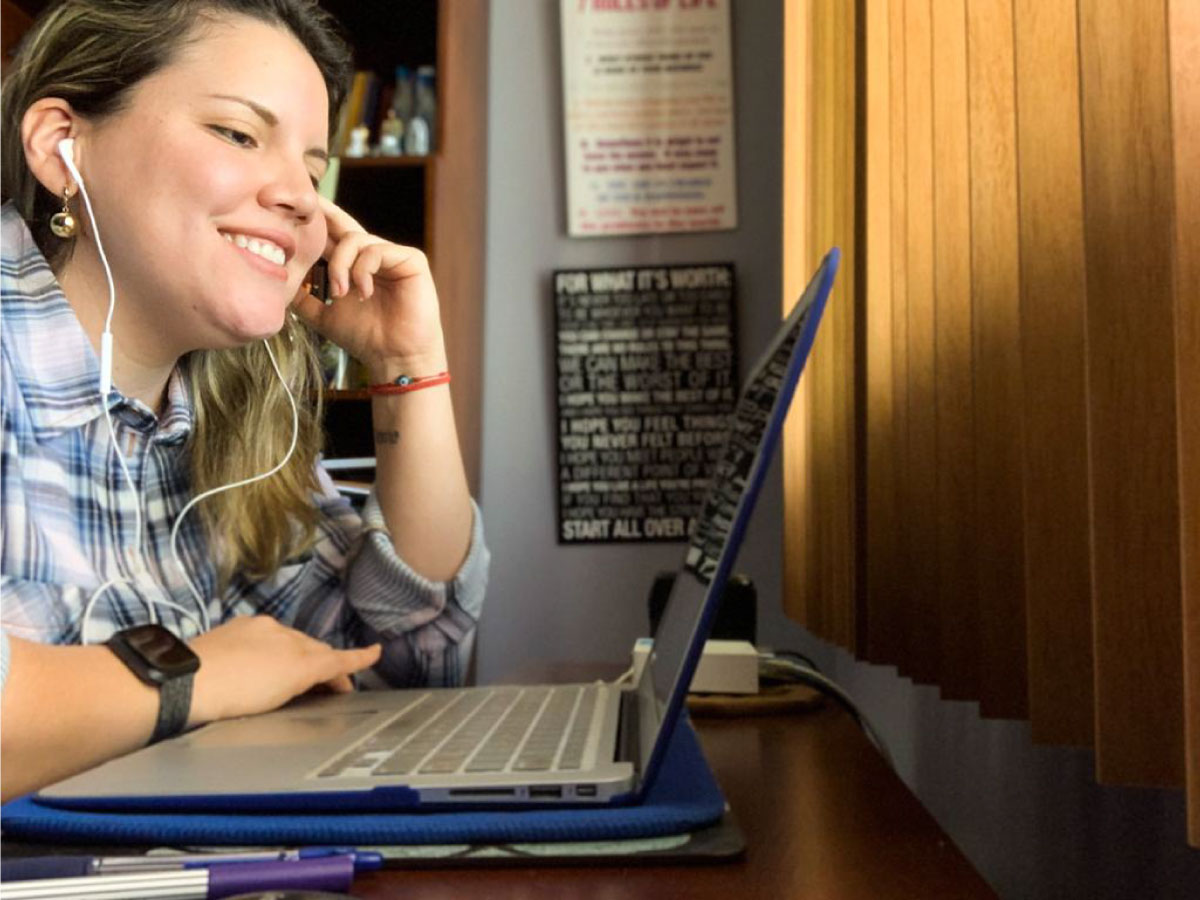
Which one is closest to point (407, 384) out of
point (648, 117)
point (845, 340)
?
point (845, 340)

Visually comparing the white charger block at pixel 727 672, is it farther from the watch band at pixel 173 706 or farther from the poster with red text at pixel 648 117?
the poster with red text at pixel 648 117

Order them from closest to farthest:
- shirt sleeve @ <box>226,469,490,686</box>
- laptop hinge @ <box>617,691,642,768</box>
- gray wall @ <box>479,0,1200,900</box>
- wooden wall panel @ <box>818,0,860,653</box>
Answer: laptop hinge @ <box>617,691,642,768</box>
shirt sleeve @ <box>226,469,490,686</box>
wooden wall panel @ <box>818,0,860,653</box>
gray wall @ <box>479,0,1200,900</box>

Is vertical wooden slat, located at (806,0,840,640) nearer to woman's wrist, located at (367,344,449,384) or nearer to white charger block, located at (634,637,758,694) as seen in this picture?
white charger block, located at (634,637,758,694)

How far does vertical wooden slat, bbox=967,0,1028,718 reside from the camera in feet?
2.49

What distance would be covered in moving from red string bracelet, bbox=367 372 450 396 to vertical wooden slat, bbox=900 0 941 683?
0.39 metres

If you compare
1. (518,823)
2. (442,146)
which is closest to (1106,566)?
(518,823)

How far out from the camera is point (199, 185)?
57 centimetres

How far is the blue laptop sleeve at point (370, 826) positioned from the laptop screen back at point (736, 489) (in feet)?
0.09

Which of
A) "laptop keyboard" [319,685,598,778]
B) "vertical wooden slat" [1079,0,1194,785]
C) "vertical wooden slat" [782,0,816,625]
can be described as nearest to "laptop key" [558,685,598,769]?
"laptop keyboard" [319,685,598,778]

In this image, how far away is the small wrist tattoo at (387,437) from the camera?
2.96 ft

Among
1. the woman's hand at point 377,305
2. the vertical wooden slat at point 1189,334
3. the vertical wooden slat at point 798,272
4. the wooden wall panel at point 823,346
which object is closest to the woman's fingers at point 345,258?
the woman's hand at point 377,305

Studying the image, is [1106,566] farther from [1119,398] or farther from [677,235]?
[677,235]

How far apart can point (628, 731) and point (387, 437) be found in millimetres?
353

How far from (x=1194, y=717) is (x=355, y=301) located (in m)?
0.57
